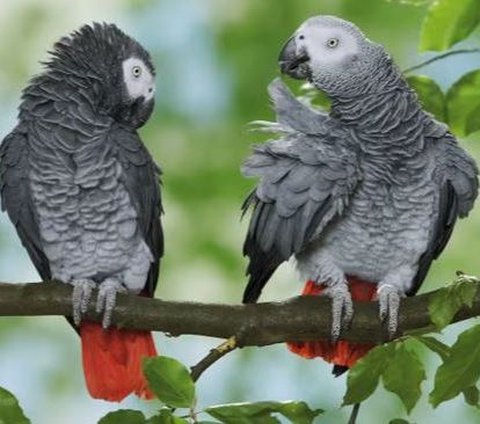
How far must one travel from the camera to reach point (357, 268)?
5.63 ft

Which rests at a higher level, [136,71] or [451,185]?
[136,71]

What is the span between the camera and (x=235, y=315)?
4.68 feet

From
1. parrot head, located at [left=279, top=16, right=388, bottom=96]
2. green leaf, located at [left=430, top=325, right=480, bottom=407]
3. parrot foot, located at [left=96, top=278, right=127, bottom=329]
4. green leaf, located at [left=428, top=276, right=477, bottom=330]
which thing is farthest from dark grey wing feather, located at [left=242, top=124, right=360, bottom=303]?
green leaf, located at [left=430, top=325, right=480, bottom=407]

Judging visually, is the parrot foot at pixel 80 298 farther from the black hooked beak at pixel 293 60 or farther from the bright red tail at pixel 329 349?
the black hooked beak at pixel 293 60

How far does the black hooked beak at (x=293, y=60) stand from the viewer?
1604 millimetres

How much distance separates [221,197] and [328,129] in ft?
8.29

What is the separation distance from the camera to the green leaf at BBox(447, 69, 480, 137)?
155 centimetres

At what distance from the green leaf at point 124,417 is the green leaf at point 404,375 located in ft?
1.00

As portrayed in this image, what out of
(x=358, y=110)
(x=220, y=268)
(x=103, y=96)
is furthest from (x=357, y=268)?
(x=220, y=268)

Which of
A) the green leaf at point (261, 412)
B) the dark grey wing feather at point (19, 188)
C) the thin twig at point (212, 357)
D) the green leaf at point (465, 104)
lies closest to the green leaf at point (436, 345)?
the green leaf at point (261, 412)

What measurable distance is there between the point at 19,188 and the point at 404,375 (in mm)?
758

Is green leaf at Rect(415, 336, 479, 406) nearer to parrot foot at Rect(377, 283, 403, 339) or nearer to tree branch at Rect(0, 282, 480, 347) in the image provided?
tree branch at Rect(0, 282, 480, 347)

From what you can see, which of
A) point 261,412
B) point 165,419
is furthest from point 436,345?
point 165,419

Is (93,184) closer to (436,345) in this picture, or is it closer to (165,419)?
(165,419)
